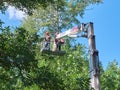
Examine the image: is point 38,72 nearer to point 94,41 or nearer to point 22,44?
point 22,44

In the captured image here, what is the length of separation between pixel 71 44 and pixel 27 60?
25.9m

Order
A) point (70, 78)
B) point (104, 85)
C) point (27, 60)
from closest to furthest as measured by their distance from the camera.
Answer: point (27, 60)
point (70, 78)
point (104, 85)

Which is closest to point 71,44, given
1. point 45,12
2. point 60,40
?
point 45,12

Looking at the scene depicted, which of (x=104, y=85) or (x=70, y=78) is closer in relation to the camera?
(x=70, y=78)

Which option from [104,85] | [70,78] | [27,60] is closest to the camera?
[27,60]

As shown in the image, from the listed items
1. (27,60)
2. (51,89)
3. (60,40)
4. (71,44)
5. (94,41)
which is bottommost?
(51,89)

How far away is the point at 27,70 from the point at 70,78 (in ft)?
11.1

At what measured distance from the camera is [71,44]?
1515 inches

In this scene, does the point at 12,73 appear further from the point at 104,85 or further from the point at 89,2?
the point at 89,2

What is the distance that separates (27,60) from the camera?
41.5 ft

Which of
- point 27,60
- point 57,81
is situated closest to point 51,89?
point 57,81

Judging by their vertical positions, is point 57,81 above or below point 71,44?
below

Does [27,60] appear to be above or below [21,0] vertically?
below

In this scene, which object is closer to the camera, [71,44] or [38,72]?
[38,72]
